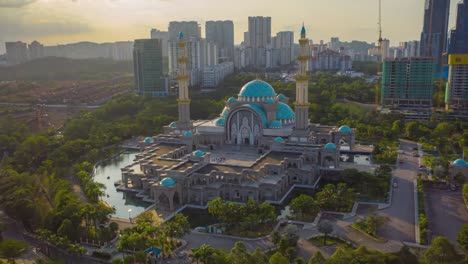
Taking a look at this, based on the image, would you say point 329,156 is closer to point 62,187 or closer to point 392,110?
point 62,187

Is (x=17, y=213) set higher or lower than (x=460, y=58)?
lower

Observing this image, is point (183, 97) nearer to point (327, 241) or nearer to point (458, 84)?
point (327, 241)

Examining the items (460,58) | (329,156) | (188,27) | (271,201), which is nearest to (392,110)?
(460,58)

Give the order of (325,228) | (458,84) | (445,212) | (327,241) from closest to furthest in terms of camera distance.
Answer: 1. (325,228)
2. (327,241)
3. (445,212)
4. (458,84)

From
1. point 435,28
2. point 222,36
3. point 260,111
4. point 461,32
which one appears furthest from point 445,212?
point 222,36

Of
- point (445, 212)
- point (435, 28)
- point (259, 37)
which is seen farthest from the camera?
point (259, 37)
